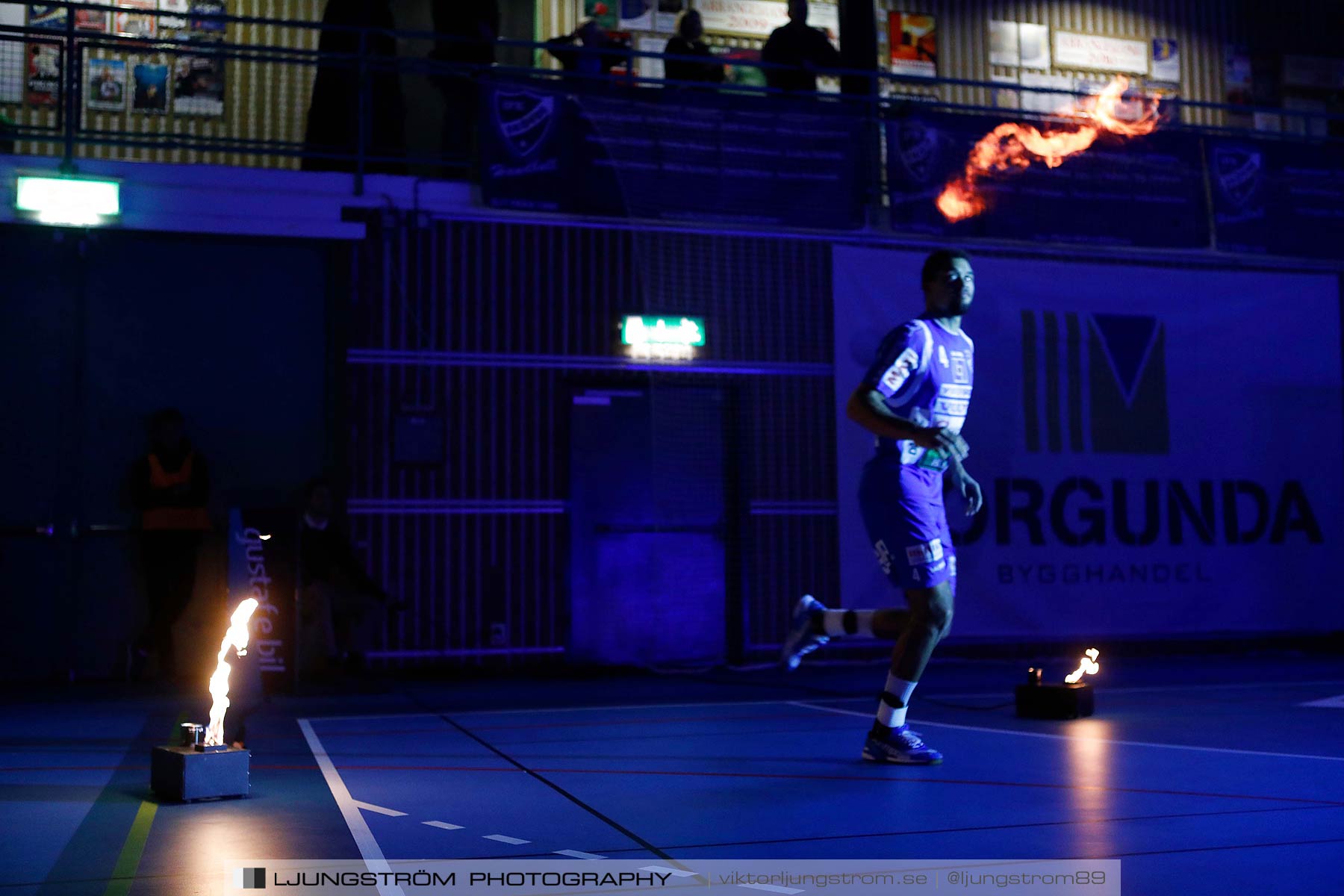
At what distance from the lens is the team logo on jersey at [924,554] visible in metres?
5.59

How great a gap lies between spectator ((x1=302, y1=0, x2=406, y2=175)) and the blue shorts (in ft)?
23.8

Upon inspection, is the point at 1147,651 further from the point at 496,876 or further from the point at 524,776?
the point at 496,876

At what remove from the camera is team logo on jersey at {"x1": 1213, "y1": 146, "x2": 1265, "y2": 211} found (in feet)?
44.1

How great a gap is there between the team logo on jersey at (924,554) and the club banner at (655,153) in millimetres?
6836

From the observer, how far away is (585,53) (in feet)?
38.1

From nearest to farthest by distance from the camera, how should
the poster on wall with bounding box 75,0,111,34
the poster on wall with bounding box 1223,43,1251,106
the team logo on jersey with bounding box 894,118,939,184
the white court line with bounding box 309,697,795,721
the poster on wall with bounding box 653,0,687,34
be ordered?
the white court line with bounding box 309,697,795,721 → the team logo on jersey with bounding box 894,118,939,184 → the poster on wall with bounding box 75,0,111,34 → the poster on wall with bounding box 653,0,687,34 → the poster on wall with bounding box 1223,43,1251,106

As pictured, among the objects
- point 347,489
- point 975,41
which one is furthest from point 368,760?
point 975,41

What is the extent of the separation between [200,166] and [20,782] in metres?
6.94

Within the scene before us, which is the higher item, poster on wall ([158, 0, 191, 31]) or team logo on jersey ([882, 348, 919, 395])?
poster on wall ([158, 0, 191, 31])

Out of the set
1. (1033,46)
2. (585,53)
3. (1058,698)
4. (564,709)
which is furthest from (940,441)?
(1033,46)

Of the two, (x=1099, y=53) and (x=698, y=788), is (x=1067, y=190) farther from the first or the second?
(x=698, y=788)

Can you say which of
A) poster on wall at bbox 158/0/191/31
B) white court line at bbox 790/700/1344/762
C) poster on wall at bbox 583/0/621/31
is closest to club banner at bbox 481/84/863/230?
poster on wall at bbox 583/0/621/31

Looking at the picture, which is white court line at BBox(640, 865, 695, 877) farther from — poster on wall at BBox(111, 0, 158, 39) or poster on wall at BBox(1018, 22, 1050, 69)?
poster on wall at BBox(1018, 22, 1050, 69)

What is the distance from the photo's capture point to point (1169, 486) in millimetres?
13305
